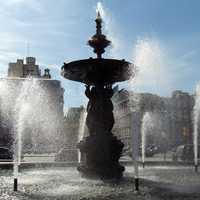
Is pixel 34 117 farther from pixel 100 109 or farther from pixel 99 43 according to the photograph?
pixel 100 109

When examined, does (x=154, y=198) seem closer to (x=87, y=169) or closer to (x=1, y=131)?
(x=87, y=169)

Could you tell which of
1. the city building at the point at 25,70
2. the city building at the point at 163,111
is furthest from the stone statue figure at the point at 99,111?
the city building at the point at 25,70

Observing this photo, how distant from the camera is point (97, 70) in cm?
1614

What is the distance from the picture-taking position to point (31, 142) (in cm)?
10475

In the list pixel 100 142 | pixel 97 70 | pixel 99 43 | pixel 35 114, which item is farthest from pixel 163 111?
pixel 100 142

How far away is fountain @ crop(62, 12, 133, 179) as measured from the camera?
1559cm

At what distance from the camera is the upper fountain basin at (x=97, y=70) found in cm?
1594

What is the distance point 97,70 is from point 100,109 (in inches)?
58.1

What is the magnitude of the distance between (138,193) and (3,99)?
290 ft

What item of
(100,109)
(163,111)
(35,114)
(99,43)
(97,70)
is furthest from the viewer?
(35,114)

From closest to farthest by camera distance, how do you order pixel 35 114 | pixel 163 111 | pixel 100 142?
pixel 100 142
pixel 163 111
pixel 35 114

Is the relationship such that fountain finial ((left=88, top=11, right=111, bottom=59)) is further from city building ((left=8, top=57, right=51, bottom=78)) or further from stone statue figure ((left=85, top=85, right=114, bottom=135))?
city building ((left=8, top=57, right=51, bottom=78))

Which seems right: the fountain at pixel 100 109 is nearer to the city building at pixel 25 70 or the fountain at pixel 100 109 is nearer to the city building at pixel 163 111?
the city building at pixel 163 111

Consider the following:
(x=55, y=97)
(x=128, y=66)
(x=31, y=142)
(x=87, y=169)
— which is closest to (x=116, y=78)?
(x=128, y=66)
